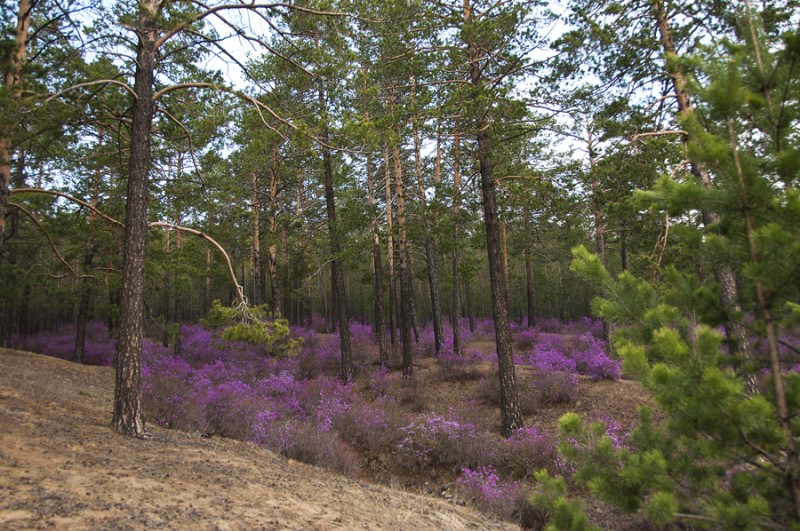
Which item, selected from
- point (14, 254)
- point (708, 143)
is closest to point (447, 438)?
point (708, 143)

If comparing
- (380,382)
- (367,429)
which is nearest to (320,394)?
(380,382)

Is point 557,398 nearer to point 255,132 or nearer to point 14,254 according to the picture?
point 255,132

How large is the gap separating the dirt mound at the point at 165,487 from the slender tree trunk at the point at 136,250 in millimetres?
452

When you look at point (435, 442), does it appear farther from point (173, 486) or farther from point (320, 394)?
point (173, 486)

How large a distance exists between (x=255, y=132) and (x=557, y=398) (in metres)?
10.1

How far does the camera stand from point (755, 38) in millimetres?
2820

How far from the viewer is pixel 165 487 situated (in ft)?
14.5

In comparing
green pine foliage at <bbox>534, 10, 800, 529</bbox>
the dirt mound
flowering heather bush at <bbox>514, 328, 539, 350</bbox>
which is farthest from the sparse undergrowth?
green pine foliage at <bbox>534, 10, 800, 529</bbox>

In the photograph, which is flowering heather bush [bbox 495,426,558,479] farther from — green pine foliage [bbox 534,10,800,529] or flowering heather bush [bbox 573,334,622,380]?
green pine foliage [bbox 534,10,800,529]

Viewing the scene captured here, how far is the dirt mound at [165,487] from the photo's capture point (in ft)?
11.9

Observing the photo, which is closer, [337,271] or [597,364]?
[597,364]

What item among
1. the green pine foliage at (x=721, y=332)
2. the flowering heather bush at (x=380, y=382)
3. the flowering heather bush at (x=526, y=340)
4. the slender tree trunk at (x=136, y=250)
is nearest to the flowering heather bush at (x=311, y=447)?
the slender tree trunk at (x=136, y=250)

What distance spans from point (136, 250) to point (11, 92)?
322cm

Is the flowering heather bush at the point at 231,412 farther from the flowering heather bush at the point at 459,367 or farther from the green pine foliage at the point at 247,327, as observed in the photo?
the flowering heather bush at the point at 459,367
